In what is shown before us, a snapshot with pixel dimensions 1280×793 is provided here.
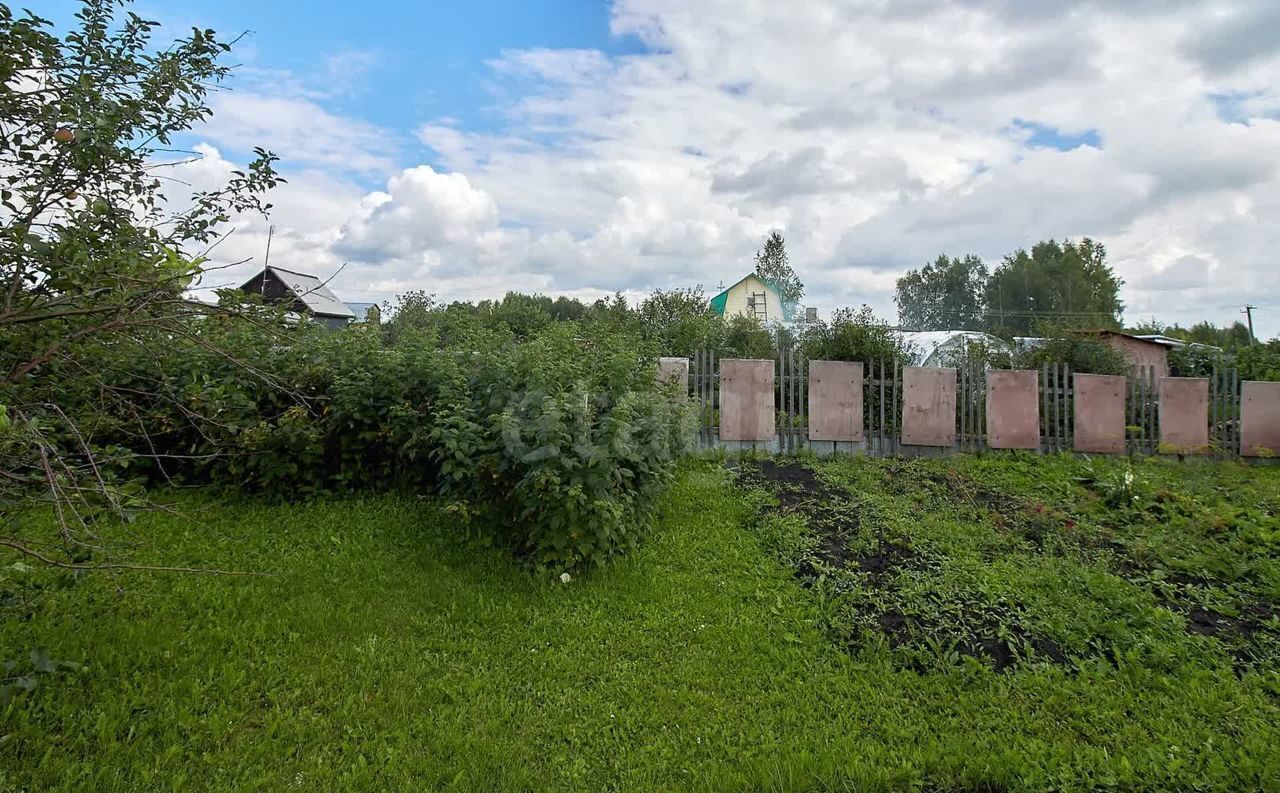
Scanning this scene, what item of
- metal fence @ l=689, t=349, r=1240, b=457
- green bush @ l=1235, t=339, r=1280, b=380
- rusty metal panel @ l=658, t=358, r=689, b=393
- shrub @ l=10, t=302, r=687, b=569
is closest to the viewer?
shrub @ l=10, t=302, r=687, b=569

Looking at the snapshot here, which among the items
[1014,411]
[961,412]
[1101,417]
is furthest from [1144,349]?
[961,412]

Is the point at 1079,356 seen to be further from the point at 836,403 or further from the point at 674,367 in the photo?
the point at 674,367

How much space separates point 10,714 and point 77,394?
4.54 feet

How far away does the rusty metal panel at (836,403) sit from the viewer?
883 cm

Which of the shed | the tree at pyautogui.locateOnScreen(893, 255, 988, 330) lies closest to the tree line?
the tree at pyautogui.locateOnScreen(893, 255, 988, 330)

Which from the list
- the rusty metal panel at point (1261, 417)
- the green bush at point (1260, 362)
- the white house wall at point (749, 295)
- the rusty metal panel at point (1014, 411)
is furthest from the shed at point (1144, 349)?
the white house wall at point (749, 295)

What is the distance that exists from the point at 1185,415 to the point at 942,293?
45.7 m

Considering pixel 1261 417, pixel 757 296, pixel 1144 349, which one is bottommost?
pixel 1261 417

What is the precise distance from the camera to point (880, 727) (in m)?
2.97

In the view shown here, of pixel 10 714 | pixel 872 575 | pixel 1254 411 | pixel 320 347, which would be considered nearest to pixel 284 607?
pixel 10 714

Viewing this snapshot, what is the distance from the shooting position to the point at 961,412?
9.11 meters

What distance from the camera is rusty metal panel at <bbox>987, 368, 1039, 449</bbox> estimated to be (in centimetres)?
887

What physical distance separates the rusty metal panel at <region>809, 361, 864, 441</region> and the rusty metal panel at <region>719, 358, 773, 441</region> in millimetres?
656

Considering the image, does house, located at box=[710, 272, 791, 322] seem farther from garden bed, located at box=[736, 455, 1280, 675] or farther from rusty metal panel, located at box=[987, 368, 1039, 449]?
garden bed, located at box=[736, 455, 1280, 675]
